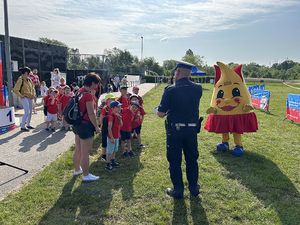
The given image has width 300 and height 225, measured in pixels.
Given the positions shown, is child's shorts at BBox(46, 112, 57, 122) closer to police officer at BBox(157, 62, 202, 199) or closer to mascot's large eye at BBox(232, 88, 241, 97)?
A: mascot's large eye at BBox(232, 88, 241, 97)

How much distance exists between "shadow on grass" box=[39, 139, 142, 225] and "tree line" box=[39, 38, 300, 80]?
424 inches

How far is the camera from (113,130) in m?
6.11

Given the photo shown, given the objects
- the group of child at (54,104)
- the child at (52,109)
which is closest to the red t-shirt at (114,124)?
the group of child at (54,104)

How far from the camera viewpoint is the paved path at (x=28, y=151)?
5.68 metres

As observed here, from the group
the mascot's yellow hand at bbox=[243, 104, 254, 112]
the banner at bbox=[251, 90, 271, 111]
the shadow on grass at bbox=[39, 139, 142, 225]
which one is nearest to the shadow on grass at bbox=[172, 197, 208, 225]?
the shadow on grass at bbox=[39, 139, 142, 225]

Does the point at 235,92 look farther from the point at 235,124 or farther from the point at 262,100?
the point at 262,100

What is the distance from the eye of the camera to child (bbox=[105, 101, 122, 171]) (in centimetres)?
604

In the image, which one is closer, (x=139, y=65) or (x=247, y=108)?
(x=247, y=108)

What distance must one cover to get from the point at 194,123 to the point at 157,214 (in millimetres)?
1381

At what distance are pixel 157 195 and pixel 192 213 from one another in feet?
2.48

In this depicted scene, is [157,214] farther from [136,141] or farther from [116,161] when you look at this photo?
[136,141]

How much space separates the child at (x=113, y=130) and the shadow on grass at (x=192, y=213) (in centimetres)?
185

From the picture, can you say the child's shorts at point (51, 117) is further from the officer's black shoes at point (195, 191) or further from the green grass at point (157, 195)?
the officer's black shoes at point (195, 191)

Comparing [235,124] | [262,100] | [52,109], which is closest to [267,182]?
[235,124]
